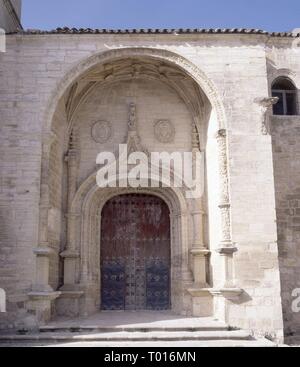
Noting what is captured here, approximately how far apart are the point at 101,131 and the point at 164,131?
1471 mm

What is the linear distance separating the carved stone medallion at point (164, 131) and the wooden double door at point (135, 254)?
4.63ft

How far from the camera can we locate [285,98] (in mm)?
11023

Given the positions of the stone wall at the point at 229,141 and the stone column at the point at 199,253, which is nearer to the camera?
the stone wall at the point at 229,141

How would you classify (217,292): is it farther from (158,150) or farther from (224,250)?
(158,150)

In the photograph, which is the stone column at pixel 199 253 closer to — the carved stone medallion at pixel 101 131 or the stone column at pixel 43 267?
the carved stone medallion at pixel 101 131

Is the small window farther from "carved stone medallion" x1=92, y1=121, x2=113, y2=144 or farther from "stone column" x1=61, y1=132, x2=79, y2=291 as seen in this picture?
"stone column" x1=61, y1=132, x2=79, y2=291

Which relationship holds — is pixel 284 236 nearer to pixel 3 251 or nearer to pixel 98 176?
pixel 98 176

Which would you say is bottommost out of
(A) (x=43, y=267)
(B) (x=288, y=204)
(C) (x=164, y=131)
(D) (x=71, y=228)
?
(A) (x=43, y=267)

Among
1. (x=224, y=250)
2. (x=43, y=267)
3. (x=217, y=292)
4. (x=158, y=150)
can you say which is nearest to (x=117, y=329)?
(x=43, y=267)

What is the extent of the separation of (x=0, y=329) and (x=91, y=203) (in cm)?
333

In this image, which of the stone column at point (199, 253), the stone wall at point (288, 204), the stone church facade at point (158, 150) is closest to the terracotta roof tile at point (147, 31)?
the stone church facade at point (158, 150)

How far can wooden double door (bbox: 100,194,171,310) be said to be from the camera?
10.8 metres

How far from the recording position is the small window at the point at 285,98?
10984 millimetres

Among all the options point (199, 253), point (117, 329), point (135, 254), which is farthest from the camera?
point (135, 254)
